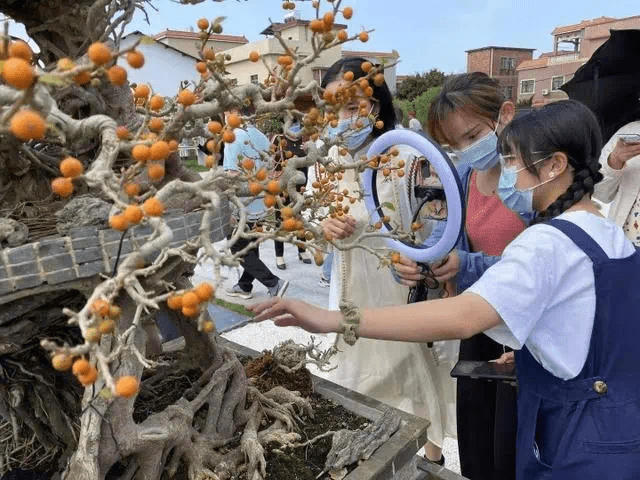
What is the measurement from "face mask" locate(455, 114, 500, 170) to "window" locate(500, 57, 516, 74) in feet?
117

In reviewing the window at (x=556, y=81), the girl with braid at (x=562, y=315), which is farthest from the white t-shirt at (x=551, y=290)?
Result: the window at (x=556, y=81)

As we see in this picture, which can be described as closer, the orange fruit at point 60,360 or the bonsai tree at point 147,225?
the orange fruit at point 60,360

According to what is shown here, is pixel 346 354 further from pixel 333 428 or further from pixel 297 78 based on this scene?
pixel 297 78

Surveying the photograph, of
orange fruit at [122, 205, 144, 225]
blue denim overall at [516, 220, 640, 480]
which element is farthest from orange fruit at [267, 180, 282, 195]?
blue denim overall at [516, 220, 640, 480]

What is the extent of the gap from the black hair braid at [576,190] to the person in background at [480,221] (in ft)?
1.24

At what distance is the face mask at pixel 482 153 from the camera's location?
2043mm

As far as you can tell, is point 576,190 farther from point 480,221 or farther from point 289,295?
point 289,295

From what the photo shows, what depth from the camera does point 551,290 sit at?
51.3 inches

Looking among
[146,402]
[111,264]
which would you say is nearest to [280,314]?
[111,264]

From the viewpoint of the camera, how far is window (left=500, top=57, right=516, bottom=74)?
34.1 meters

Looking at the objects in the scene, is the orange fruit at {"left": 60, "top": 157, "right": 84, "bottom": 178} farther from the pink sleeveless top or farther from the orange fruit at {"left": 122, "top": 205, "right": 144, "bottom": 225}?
the pink sleeveless top

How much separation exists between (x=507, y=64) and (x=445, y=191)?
123 ft

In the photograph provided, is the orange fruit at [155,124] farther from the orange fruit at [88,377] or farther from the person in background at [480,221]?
the person in background at [480,221]

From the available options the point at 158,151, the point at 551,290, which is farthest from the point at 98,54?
the point at 551,290
